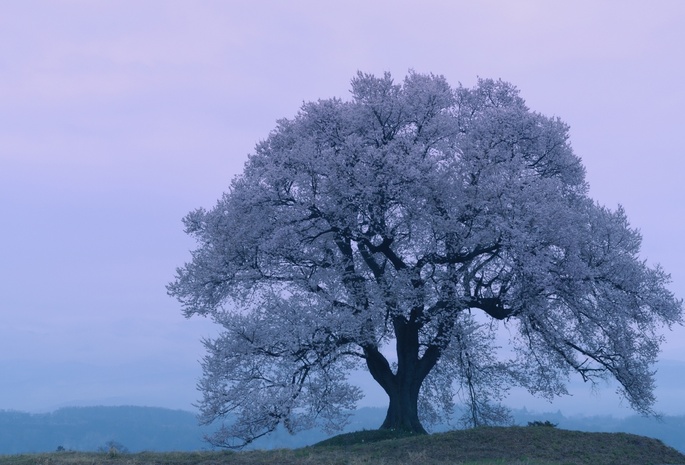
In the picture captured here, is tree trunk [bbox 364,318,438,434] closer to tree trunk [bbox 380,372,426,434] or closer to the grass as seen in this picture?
tree trunk [bbox 380,372,426,434]

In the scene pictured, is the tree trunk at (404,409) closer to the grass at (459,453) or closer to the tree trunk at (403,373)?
the tree trunk at (403,373)

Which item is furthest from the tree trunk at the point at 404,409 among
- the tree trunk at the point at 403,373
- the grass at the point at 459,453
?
the grass at the point at 459,453

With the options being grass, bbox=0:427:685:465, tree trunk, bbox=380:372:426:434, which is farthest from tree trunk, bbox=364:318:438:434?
grass, bbox=0:427:685:465

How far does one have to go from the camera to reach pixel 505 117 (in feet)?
92.8

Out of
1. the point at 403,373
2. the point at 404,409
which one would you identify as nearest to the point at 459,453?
the point at 404,409

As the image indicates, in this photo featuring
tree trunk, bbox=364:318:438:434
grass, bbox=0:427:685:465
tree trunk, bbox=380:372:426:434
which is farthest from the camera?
tree trunk, bbox=364:318:438:434

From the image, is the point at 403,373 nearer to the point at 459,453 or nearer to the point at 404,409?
the point at 404,409

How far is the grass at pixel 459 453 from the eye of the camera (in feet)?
70.3

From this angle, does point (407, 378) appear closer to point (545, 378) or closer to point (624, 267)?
point (545, 378)

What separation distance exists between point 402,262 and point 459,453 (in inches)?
309

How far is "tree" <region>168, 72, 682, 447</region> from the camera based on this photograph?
84.3ft

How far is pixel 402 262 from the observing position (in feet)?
91.6

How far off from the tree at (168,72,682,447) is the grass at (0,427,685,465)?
2.62 meters

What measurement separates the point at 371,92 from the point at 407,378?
35.2 feet
